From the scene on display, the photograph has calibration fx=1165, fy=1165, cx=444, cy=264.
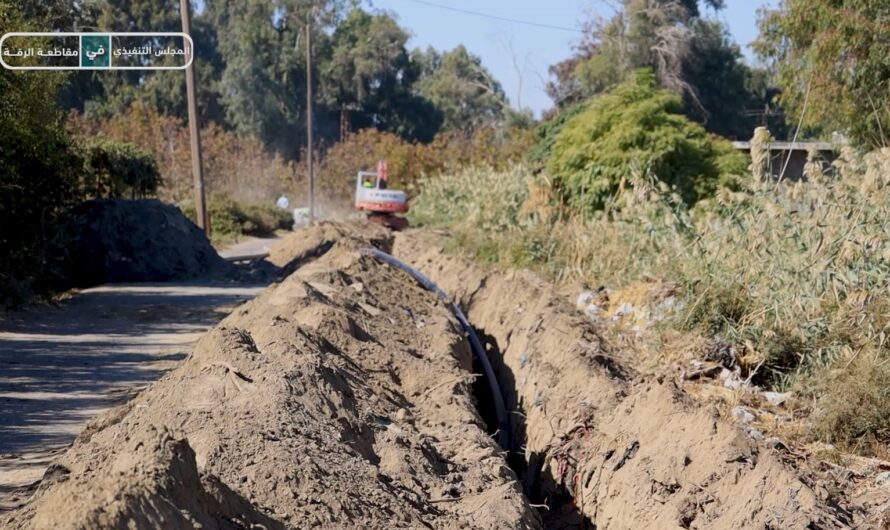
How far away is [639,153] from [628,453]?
10.9m

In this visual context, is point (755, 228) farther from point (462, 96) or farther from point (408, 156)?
point (462, 96)

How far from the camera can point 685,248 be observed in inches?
476

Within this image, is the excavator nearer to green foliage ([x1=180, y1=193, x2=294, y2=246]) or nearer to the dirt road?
green foliage ([x1=180, y1=193, x2=294, y2=246])

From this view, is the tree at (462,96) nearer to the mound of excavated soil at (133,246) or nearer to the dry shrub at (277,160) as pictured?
the dry shrub at (277,160)

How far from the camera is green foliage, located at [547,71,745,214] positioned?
18.5 meters

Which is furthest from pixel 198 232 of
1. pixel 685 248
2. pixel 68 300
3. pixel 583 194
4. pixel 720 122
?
pixel 720 122

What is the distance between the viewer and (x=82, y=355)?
38.8ft

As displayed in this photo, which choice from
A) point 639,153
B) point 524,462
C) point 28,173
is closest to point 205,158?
point 28,173

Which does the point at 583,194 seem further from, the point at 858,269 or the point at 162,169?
the point at 162,169

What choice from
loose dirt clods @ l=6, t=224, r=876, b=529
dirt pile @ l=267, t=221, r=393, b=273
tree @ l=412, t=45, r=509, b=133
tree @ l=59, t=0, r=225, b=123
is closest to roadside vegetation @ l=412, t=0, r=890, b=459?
loose dirt clods @ l=6, t=224, r=876, b=529

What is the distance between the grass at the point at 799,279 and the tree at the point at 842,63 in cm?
600

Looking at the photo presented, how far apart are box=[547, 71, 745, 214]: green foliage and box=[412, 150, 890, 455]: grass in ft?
14.2

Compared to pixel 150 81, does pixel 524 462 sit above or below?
below

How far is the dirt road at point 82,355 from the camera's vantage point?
8172mm
